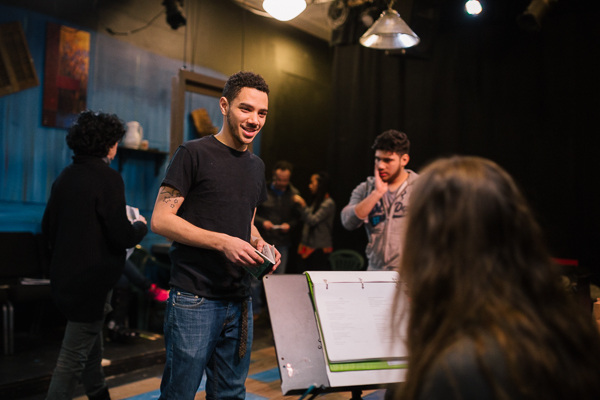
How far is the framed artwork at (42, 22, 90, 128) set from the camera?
4352mm

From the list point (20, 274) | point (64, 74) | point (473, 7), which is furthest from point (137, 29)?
point (473, 7)

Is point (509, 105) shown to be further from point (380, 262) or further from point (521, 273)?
point (521, 273)

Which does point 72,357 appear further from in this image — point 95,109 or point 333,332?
point 95,109

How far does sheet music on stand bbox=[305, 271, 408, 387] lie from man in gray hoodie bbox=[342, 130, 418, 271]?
0.98 meters

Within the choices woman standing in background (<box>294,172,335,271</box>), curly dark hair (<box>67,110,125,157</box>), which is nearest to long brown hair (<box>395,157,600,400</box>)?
curly dark hair (<box>67,110,125,157</box>)

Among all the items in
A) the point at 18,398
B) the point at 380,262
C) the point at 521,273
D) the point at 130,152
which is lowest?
the point at 18,398

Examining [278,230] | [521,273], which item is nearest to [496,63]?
[278,230]

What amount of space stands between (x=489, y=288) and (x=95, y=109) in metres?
4.66

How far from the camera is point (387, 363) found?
140 centimetres

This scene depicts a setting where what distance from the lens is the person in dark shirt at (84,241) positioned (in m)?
2.14

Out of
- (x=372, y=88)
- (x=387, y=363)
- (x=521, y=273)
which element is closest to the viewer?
(x=521, y=273)

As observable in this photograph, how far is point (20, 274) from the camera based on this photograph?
411 cm

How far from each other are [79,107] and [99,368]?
2934mm

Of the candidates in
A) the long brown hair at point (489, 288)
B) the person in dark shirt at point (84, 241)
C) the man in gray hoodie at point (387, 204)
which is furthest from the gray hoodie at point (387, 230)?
the long brown hair at point (489, 288)
